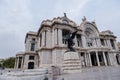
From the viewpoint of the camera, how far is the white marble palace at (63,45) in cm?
2030

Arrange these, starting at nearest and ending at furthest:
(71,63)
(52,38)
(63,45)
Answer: (71,63) → (63,45) → (52,38)

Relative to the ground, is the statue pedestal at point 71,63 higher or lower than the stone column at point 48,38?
lower

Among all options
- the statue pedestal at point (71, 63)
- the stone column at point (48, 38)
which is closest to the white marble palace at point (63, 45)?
the stone column at point (48, 38)

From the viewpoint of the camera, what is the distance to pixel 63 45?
2038 cm

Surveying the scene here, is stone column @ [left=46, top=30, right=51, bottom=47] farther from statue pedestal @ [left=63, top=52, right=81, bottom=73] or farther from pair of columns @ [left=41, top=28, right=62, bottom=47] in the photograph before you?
statue pedestal @ [left=63, top=52, right=81, bottom=73]

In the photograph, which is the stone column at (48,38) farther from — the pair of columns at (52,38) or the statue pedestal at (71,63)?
the statue pedestal at (71,63)

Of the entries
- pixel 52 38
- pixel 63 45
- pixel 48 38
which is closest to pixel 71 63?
pixel 63 45

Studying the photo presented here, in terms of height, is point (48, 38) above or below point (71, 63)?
above

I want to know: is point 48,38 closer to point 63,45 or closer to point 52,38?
point 52,38

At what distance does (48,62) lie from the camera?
20250 mm

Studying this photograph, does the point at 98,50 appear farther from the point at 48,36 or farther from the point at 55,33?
the point at 48,36

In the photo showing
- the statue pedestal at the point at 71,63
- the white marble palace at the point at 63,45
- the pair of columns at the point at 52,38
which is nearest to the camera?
the statue pedestal at the point at 71,63

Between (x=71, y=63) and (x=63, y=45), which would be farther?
(x=63, y=45)

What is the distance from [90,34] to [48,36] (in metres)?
13.6
